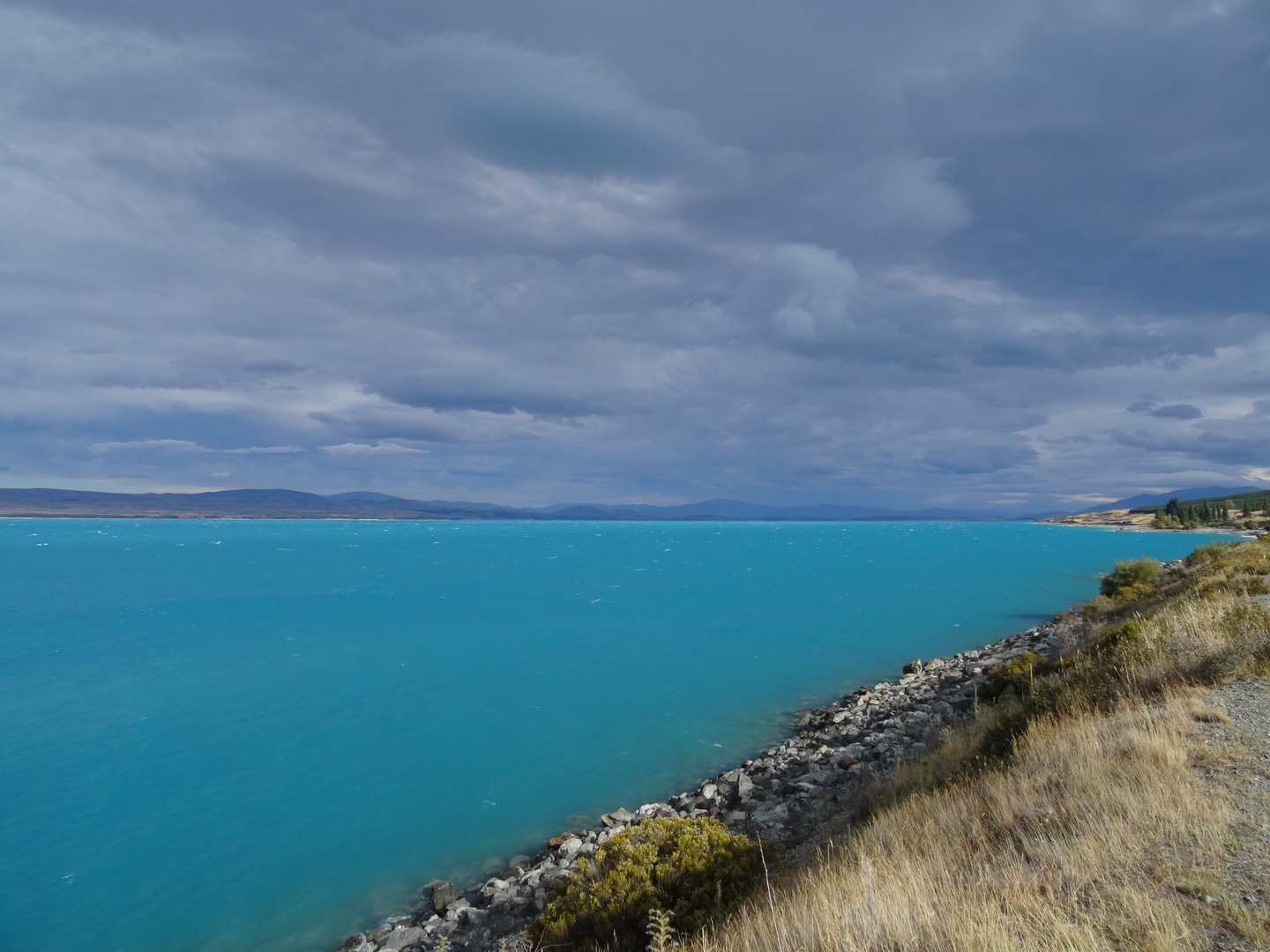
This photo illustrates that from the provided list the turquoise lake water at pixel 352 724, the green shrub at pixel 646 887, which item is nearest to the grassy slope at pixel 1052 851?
the green shrub at pixel 646 887

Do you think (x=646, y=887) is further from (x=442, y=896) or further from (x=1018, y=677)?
(x=1018, y=677)

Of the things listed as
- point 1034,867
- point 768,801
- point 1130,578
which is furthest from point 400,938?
point 1130,578

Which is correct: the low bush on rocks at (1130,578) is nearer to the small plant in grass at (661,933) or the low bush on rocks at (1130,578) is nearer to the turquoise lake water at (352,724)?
the turquoise lake water at (352,724)

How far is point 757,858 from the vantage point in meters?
8.10

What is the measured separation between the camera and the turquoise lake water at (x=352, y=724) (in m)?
13.8

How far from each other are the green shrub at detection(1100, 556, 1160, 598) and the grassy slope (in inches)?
1039

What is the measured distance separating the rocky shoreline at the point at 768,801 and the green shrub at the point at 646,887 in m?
2.03

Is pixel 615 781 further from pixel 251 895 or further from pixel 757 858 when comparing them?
pixel 757 858

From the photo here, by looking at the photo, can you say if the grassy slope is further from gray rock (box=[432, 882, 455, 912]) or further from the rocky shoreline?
gray rock (box=[432, 882, 455, 912])

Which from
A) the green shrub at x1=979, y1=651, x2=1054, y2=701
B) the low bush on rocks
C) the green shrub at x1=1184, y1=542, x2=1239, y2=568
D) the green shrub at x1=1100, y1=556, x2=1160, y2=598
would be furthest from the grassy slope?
the green shrub at x1=1100, y1=556, x2=1160, y2=598

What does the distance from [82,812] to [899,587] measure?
205 ft

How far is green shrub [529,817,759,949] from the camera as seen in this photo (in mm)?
7145

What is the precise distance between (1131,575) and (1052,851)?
3622cm

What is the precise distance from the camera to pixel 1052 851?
5168mm
